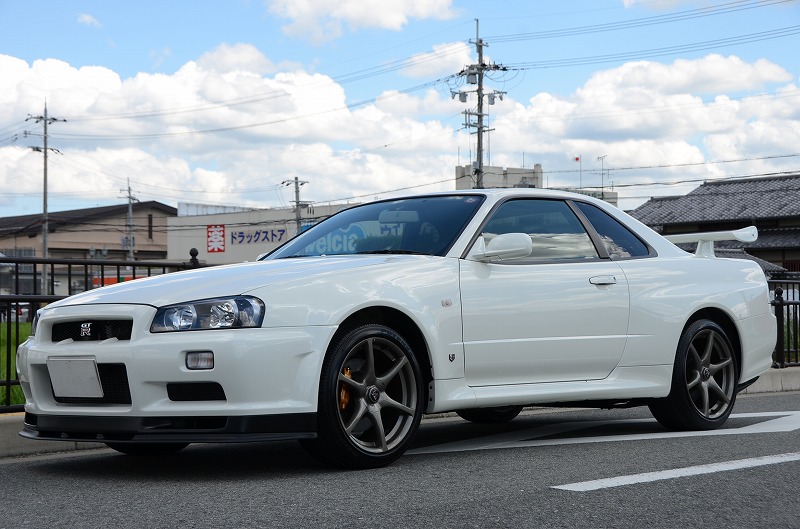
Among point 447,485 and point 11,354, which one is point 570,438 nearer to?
point 447,485

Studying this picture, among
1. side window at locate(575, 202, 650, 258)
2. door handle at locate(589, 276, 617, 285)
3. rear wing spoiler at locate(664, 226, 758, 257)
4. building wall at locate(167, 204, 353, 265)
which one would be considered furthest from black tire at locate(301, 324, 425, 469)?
building wall at locate(167, 204, 353, 265)

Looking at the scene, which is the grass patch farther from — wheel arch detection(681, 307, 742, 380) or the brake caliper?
wheel arch detection(681, 307, 742, 380)

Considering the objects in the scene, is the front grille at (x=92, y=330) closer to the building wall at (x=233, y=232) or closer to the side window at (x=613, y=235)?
the side window at (x=613, y=235)

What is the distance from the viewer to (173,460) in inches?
237

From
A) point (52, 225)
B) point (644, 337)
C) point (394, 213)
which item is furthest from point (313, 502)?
point (52, 225)

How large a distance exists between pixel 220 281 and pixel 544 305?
1939 mm

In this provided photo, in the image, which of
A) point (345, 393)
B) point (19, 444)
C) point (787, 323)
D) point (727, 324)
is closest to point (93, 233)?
point (787, 323)

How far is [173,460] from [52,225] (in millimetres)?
84743

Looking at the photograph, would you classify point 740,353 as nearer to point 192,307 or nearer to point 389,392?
point 389,392

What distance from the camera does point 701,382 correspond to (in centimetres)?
719

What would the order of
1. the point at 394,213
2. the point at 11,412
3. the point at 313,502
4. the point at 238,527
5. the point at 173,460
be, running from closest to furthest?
the point at 238,527 → the point at 313,502 → the point at 173,460 → the point at 394,213 → the point at 11,412

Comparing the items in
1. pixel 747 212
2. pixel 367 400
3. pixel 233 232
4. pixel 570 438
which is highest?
pixel 233 232

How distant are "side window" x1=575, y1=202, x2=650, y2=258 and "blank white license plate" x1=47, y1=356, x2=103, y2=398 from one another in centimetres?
329

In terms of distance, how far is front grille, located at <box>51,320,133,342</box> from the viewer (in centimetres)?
517
